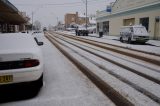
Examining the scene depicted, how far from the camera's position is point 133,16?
34.8 metres

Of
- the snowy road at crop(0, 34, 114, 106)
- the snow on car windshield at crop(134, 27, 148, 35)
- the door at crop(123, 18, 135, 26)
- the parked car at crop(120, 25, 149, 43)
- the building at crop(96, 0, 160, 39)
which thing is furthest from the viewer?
the door at crop(123, 18, 135, 26)

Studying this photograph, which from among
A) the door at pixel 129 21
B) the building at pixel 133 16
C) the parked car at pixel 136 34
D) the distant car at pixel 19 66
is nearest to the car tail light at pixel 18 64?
the distant car at pixel 19 66

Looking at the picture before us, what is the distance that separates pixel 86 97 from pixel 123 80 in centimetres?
214

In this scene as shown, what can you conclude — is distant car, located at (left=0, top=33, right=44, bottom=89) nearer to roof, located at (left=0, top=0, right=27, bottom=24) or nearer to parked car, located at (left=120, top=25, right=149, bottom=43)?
roof, located at (left=0, top=0, right=27, bottom=24)

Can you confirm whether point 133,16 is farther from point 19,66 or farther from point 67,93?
point 19,66

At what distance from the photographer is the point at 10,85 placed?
17.9 feet

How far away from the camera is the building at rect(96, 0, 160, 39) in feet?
94.4

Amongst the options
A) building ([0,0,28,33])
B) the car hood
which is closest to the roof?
building ([0,0,28,33])

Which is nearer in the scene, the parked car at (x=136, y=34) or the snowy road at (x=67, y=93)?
the snowy road at (x=67, y=93)

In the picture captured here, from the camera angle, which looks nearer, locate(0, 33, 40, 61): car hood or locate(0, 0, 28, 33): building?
locate(0, 33, 40, 61): car hood

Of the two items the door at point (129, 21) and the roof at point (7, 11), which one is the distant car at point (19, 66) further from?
the door at point (129, 21)

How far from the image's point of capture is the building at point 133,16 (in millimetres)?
28781

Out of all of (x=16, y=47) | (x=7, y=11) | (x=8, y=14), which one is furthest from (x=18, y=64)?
(x=8, y=14)

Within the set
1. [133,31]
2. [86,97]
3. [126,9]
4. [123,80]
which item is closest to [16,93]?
[86,97]
